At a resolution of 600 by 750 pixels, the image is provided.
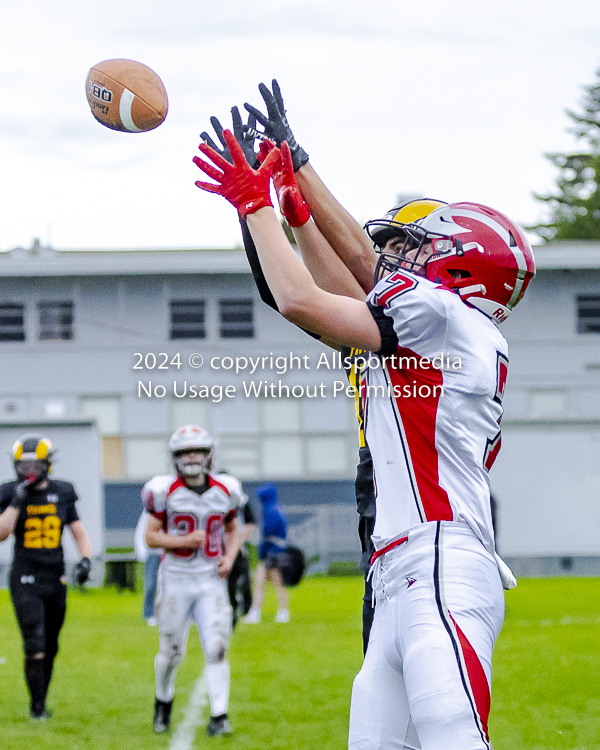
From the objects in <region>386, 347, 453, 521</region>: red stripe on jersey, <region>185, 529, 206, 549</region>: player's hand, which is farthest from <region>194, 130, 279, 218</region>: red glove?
<region>185, 529, 206, 549</region>: player's hand

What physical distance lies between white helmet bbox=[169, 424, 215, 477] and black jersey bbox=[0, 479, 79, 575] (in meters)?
1.12

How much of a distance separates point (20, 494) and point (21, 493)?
0.7 inches

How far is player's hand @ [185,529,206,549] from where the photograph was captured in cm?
812

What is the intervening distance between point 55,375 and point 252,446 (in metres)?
5.32

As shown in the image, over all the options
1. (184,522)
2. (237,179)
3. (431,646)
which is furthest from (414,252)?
(184,522)

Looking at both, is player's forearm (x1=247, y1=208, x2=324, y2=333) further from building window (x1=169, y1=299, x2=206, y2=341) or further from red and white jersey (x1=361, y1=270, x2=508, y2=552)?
building window (x1=169, y1=299, x2=206, y2=341)

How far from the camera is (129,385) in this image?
27.9m

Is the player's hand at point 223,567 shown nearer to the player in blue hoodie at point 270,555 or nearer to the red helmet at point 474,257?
the red helmet at point 474,257

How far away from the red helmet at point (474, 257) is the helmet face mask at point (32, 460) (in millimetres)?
5898

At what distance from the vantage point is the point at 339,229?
392 centimetres

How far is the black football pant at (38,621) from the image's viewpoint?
841 centimetres

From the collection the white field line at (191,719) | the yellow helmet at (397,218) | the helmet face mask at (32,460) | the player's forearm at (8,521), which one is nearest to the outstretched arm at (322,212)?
the yellow helmet at (397,218)

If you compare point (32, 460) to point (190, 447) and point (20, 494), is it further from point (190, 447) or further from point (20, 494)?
point (190, 447)

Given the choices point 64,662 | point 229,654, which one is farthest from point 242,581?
point 64,662
